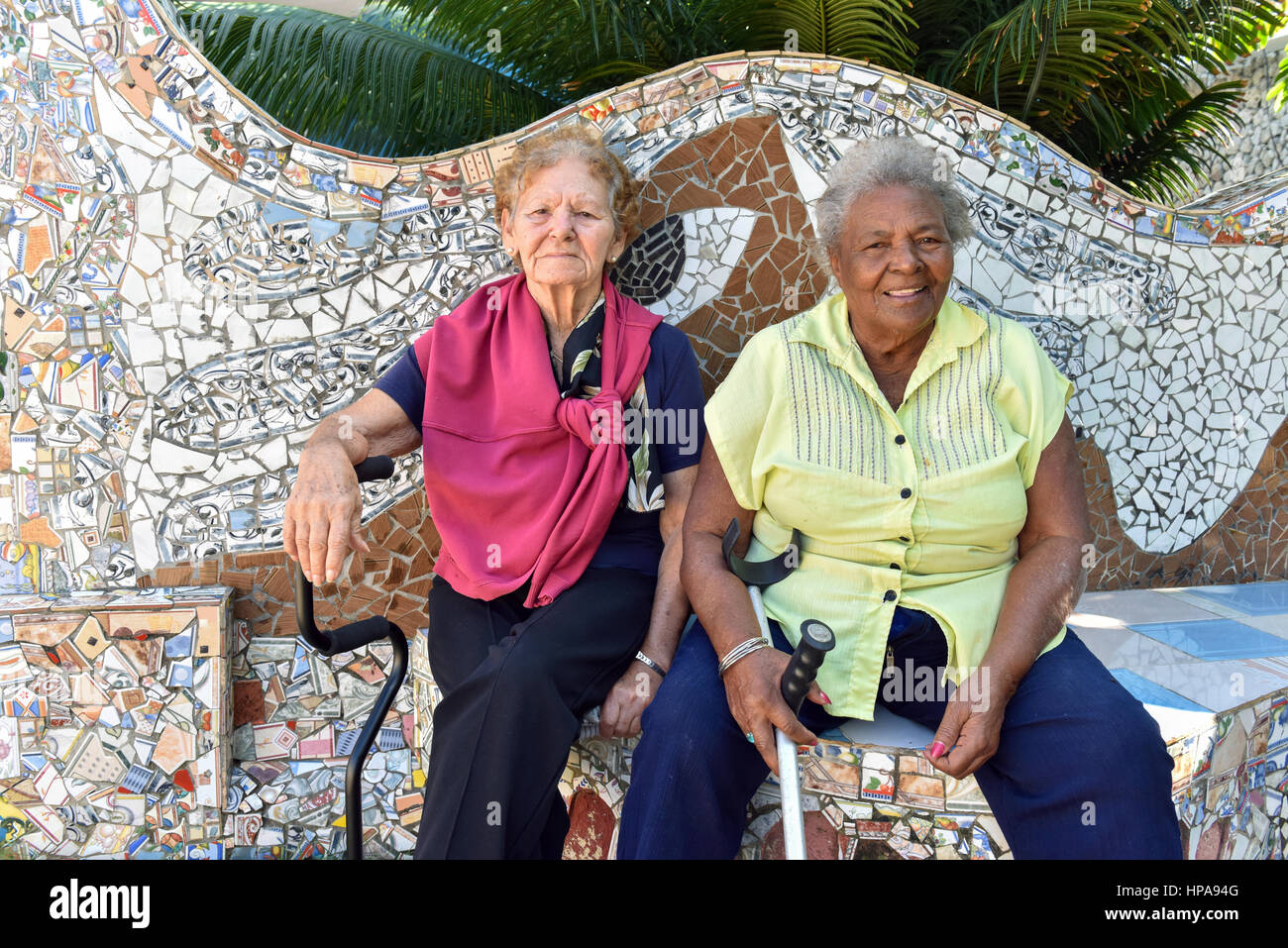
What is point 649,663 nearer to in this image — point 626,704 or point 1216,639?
point 626,704

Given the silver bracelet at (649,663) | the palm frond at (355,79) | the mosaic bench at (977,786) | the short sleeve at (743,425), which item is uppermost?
the palm frond at (355,79)

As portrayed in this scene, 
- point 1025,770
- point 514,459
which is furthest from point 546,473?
point 1025,770

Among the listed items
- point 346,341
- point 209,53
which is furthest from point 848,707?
point 209,53

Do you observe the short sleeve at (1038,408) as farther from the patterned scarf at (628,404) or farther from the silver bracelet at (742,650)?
the patterned scarf at (628,404)

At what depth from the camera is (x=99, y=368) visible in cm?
288

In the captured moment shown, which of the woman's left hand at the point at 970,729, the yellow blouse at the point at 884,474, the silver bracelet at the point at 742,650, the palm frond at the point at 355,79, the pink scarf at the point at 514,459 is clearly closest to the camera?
the woman's left hand at the point at 970,729

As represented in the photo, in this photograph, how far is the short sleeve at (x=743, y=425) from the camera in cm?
227

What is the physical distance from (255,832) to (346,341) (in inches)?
58.8

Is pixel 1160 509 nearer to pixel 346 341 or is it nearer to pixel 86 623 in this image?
pixel 346 341

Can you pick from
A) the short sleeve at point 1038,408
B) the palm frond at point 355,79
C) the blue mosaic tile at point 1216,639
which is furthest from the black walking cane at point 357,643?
the palm frond at point 355,79

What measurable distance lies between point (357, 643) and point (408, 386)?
72 centimetres

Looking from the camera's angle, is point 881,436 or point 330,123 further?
point 330,123

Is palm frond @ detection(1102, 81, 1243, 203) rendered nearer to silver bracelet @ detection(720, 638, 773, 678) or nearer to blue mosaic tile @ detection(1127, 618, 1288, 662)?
blue mosaic tile @ detection(1127, 618, 1288, 662)

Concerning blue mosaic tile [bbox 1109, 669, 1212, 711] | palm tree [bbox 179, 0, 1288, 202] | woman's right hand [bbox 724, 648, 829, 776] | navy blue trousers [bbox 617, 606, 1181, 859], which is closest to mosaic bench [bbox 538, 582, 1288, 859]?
blue mosaic tile [bbox 1109, 669, 1212, 711]
